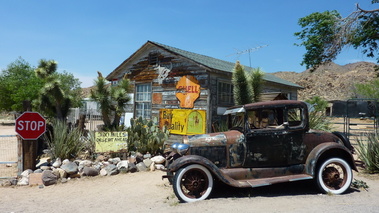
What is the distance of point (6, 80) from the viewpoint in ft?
102

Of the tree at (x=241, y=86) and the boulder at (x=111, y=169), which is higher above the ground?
the tree at (x=241, y=86)

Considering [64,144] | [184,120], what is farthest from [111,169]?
[184,120]

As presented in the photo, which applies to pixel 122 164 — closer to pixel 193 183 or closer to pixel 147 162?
pixel 147 162

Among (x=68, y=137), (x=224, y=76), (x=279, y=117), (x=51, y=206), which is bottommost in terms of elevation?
(x=51, y=206)

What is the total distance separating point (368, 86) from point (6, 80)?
46.1 meters

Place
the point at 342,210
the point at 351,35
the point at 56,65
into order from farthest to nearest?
the point at 56,65
the point at 351,35
the point at 342,210

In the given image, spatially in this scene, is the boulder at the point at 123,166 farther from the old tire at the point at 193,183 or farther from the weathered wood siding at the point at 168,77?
the weathered wood siding at the point at 168,77

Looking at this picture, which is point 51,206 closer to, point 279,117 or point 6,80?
point 279,117

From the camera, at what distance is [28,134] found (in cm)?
711

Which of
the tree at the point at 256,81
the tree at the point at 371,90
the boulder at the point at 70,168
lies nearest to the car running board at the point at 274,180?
the boulder at the point at 70,168

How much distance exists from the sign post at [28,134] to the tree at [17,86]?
68.7ft

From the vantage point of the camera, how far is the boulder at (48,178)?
6.58 m

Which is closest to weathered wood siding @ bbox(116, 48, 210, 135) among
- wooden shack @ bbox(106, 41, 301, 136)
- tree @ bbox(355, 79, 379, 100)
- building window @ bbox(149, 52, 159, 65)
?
wooden shack @ bbox(106, 41, 301, 136)

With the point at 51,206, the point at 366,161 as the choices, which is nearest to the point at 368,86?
the point at 366,161
